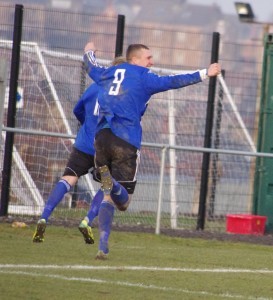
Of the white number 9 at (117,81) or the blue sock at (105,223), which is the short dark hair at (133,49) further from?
the blue sock at (105,223)

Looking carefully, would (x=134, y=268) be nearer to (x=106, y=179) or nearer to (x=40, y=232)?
(x=106, y=179)

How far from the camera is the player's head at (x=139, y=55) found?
41.2 ft

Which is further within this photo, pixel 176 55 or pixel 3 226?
pixel 176 55

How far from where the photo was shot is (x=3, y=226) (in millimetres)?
16125

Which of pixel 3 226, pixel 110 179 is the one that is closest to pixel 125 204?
pixel 110 179

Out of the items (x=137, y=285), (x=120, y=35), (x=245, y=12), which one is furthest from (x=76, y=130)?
(x=137, y=285)

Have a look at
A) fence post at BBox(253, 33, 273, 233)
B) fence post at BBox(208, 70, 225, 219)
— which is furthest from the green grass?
fence post at BBox(253, 33, 273, 233)

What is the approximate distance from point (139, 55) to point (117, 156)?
3.06ft

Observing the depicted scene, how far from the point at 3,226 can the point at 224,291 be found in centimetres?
598

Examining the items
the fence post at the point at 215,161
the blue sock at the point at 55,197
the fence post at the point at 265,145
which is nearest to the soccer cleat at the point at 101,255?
the blue sock at the point at 55,197

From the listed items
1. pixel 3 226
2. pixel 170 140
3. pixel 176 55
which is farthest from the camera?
pixel 176 55

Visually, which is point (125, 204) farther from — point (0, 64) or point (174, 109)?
point (174, 109)

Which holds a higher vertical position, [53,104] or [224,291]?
[53,104]

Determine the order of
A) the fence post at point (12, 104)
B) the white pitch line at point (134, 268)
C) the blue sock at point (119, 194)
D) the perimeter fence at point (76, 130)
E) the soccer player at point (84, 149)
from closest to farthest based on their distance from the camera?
the white pitch line at point (134, 268) < the blue sock at point (119, 194) < the soccer player at point (84, 149) < the fence post at point (12, 104) < the perimeter fence at point (76, 130)
